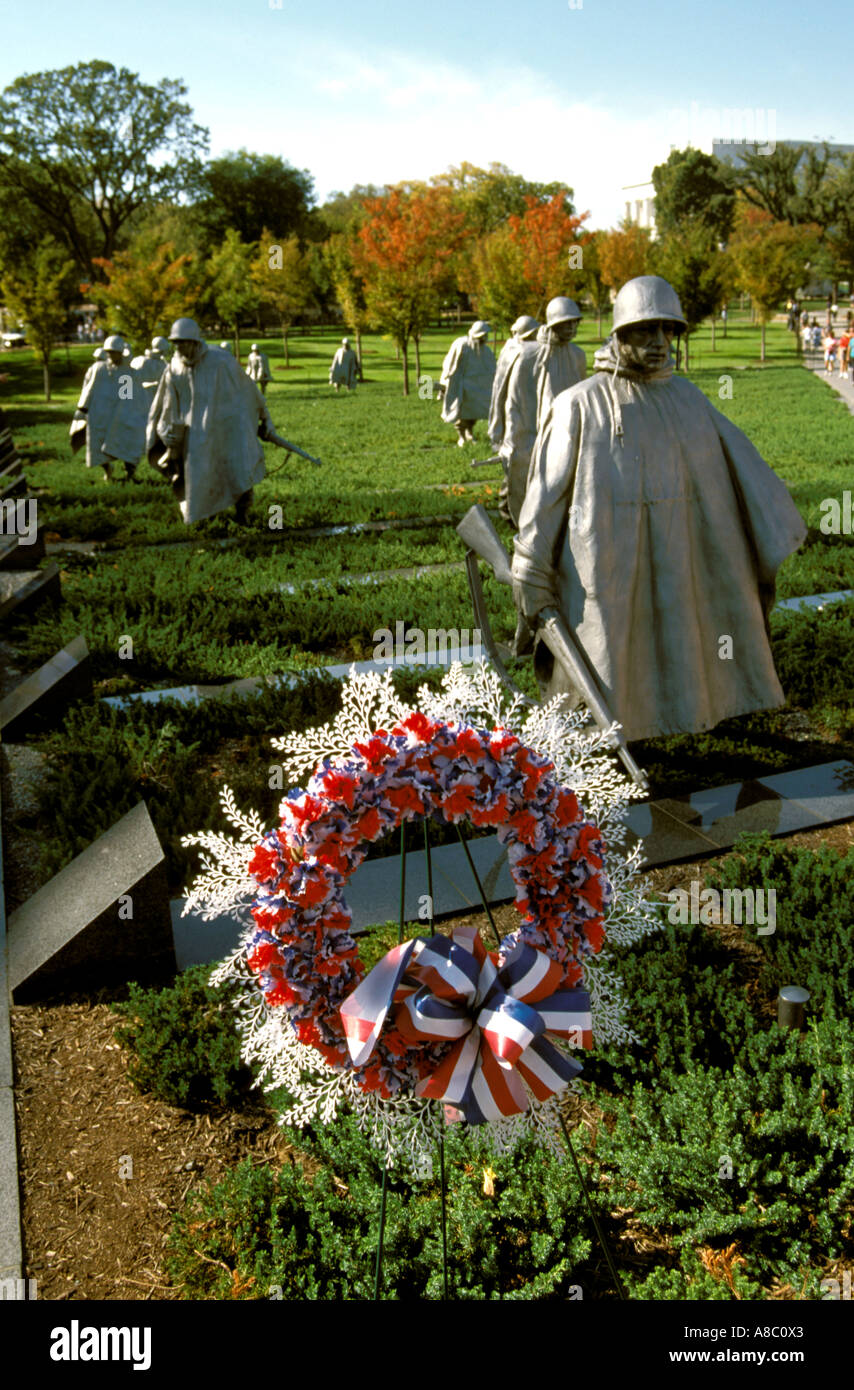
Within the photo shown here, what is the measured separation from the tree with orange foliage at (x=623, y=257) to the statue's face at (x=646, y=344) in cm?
3740

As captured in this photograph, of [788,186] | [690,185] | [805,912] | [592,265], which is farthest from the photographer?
[690,185]

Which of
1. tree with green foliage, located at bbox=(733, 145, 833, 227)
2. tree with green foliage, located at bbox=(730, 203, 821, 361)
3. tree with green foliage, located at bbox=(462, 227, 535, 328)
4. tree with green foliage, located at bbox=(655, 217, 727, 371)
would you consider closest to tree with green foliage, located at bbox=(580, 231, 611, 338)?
tree with green foliage, located at bbox=(655, 217, 727, 371)

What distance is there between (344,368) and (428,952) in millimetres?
31230

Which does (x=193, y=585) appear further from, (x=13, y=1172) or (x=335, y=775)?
(x=335, y=775)

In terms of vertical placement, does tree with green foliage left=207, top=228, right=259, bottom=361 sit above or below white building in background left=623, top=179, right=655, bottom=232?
below

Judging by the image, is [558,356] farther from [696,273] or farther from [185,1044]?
[696,273]

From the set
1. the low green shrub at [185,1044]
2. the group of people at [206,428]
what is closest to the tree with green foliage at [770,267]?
the group of people at [206,428]

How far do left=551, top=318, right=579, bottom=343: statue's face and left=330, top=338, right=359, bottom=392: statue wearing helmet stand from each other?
22.8 m

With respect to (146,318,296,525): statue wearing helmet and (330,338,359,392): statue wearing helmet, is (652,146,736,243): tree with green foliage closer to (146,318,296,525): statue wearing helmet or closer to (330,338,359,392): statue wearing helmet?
(330,338,359,392): statue wearing helmet

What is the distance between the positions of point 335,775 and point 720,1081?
1.87 m

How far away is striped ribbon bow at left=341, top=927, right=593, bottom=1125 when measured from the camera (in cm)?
211

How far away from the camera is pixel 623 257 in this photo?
132ft

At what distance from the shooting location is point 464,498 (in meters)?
13.9

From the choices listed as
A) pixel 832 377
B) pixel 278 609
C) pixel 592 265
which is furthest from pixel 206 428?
pixel 592 265
